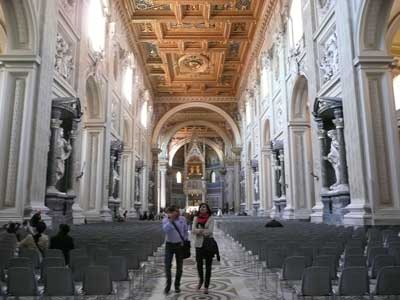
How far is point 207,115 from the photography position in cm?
3597

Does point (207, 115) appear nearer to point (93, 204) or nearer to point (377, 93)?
point (93, 204)

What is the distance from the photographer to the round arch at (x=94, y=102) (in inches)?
591

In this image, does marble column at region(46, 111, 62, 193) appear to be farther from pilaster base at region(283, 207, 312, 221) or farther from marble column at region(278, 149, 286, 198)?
marble column at region(278, 149, 286, 198)

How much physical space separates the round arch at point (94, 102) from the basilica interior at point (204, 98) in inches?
3.2

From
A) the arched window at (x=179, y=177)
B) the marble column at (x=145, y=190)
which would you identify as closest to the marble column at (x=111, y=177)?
the marble column at (x=145, y=190)

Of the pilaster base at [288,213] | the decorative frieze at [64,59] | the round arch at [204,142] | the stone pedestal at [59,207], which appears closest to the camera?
the stone pedestal at [59,207]

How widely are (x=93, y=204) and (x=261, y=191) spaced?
34.8 feet

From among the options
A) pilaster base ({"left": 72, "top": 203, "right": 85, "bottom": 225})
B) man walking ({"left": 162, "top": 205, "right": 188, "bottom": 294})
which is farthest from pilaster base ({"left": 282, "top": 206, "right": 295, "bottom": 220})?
man walking ({"left": 162, "top": 205, "right": 188, "bottom": 294})

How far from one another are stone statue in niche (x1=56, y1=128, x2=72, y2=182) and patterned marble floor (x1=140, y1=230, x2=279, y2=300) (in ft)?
15.5

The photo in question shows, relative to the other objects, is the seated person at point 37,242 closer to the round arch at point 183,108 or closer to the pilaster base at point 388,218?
the pilaster base at point 388,218

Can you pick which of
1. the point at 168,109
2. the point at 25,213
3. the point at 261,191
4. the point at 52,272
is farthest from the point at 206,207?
the point at 168,109

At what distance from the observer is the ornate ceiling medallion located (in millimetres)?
25469

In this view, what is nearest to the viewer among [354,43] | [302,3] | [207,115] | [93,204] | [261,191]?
[354,43]

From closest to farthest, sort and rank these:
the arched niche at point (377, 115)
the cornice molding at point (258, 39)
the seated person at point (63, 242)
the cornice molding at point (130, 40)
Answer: the seated person at point (63, 242), the arched niche at point (377, 115), the cornice molding at point (258, 39), the cornice molding at point (130, 40)
